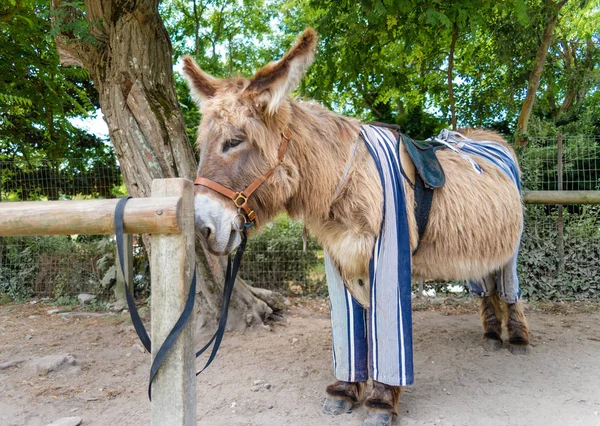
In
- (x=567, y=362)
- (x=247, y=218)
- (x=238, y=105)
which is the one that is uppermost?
(x=238, y=105)

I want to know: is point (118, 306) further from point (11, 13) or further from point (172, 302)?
point (172, 302)

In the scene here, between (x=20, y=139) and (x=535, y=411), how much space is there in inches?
344

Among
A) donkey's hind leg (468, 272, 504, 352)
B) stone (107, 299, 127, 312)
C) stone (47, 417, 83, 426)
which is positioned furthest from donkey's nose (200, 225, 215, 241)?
stone (107, 299, 127, 312)

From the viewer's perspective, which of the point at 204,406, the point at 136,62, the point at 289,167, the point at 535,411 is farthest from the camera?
the point at 136,62

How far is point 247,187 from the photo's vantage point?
91.0 inches

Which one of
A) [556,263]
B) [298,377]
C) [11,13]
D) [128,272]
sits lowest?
[298,377]

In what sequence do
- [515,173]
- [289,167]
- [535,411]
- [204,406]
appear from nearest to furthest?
[289,167]
[535,411]
[204,406]
[515,173]

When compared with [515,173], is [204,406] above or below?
below

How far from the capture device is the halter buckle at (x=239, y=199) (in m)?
2.25

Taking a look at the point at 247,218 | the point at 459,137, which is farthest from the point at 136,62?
the point at 459,137

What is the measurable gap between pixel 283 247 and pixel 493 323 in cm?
310

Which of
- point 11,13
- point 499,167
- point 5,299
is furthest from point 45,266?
point 499,167

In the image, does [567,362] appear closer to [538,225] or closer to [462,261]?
[462,261]

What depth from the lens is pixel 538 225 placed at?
5895mm
